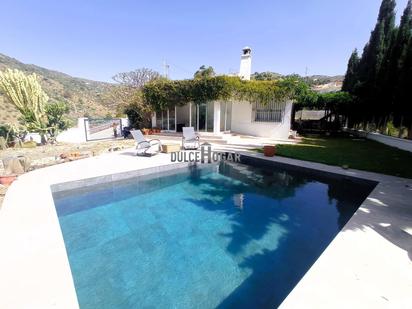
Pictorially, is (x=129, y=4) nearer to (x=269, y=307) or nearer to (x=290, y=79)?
(x=290, y=79)

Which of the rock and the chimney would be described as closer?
the rock

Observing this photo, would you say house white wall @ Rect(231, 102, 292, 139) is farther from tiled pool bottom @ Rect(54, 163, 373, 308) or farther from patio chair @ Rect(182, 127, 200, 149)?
tiled pool bottom @ Rect(54, 163, 373, 308)

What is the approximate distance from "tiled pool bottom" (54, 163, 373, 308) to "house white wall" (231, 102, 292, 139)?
28.6 ft

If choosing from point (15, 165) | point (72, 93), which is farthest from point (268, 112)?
point (72, 93)

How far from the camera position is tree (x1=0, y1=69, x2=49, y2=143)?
11.5 meters

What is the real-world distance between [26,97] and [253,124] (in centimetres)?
1497

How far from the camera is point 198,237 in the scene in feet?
13.7

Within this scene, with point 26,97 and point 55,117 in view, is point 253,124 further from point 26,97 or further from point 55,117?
point 26,97

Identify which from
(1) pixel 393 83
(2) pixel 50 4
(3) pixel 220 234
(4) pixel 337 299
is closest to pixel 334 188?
(3) pixel 220 234

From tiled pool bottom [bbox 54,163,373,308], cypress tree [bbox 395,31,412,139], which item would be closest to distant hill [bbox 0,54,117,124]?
tiled pool bottom [bbox 54,163,373,308]

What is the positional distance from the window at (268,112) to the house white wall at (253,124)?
290 millimetres

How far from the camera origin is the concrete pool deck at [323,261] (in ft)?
7.07

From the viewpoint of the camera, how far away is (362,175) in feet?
21.7

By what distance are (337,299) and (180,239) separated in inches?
107
